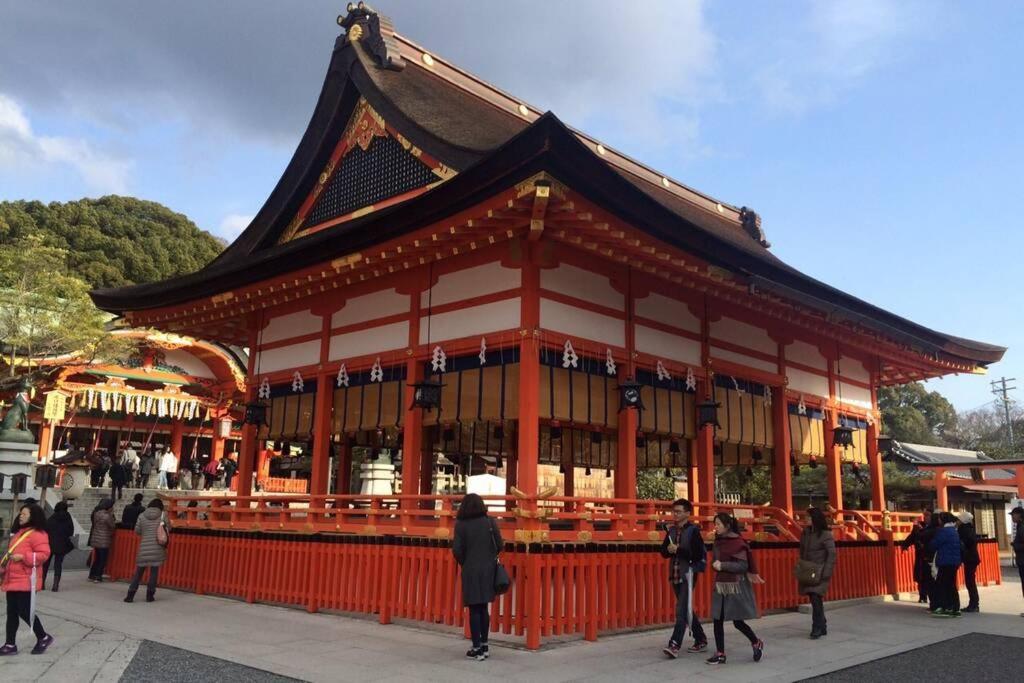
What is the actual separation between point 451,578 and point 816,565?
14.9ft

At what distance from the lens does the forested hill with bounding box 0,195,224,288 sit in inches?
2057

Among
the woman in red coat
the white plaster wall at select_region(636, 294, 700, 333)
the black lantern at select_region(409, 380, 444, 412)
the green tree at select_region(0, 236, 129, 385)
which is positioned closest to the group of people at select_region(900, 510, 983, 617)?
the white plaster wall at select_region(636, 294, 700, 333)

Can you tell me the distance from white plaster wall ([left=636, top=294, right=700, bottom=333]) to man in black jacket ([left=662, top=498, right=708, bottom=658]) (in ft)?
15.5

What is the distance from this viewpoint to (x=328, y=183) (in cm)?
1542

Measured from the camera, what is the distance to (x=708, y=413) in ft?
→ 40.1

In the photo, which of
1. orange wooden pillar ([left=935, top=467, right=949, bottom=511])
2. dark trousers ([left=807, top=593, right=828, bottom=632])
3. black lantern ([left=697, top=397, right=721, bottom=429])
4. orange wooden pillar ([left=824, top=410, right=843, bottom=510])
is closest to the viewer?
dark trousers ([left=807, top=593, right=828, bottom=632])

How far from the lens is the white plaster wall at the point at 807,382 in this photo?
1537 cm

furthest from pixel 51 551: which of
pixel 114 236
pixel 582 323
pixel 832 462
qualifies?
pixel 114 236

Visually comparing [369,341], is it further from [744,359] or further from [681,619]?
[681,619]

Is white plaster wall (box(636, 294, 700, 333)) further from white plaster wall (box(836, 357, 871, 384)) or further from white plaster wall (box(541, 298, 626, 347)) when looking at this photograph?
white plaster wall (box(836, 357, 871, 384))

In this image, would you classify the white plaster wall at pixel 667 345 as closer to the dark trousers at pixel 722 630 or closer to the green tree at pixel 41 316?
the dark trousers at pixel 722 630

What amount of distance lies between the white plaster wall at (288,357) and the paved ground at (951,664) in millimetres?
9857

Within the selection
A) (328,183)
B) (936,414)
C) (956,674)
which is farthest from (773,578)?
(936,414)

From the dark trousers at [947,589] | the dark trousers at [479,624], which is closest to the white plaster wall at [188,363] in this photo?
the dark trousers at [479,624]
